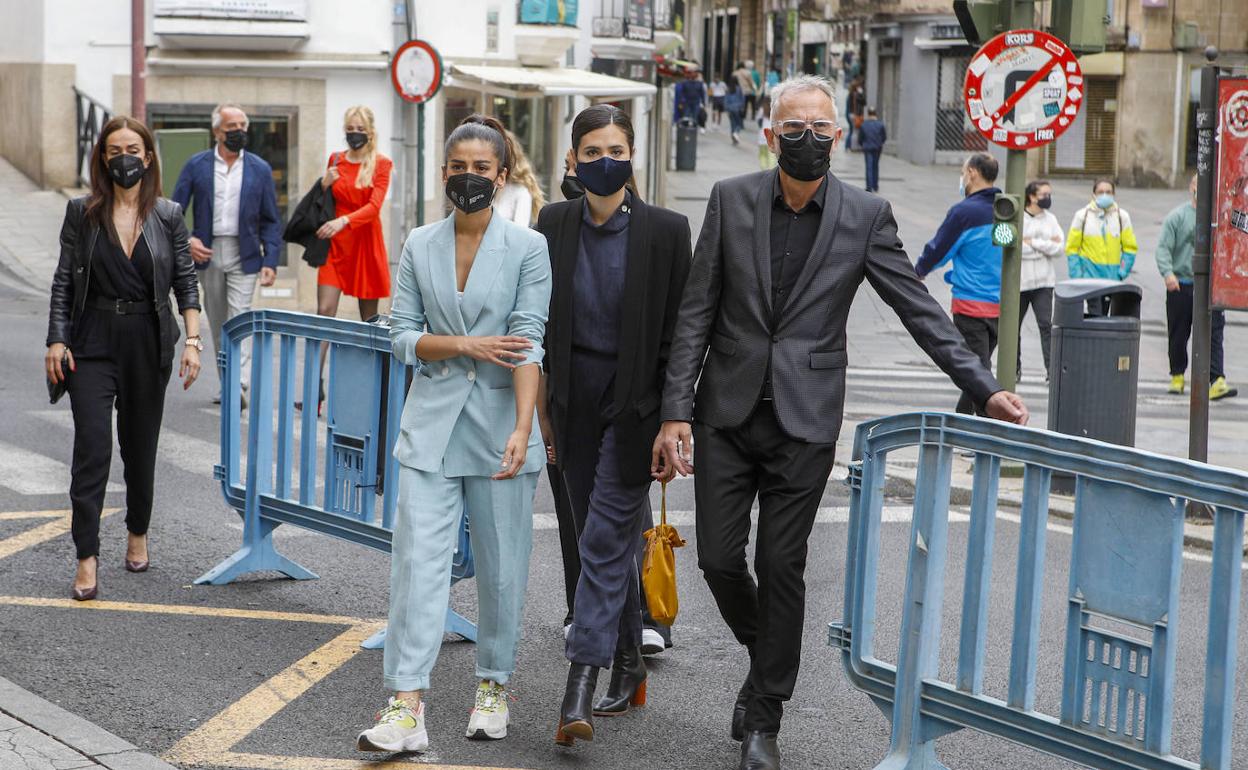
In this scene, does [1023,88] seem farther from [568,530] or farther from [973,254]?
[568,530]

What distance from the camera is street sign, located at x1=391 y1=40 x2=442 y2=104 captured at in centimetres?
1723

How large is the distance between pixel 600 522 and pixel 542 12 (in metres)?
21.4

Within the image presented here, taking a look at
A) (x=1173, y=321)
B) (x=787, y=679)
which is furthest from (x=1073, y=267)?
(x=787, y=679)

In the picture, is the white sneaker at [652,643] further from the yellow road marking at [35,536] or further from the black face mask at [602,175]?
the yellow road marking at [35,536]

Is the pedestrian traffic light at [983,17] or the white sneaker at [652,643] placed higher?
the pedestrian traffic light at [983,17]

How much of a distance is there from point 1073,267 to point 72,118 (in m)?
12.2

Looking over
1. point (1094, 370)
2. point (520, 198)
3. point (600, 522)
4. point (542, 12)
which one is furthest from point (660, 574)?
point (542, 12)

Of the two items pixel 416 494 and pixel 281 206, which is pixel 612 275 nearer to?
pixel 416 494

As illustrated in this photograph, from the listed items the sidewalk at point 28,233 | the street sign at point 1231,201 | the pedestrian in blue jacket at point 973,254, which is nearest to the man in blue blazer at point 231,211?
Answer: the pedestrian in blue jacket at point 973,254

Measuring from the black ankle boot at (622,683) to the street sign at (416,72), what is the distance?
1236cm

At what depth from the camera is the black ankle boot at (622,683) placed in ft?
18.1

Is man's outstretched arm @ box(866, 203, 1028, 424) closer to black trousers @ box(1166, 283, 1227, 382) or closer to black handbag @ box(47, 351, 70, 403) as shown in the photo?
black handbag @ box(47, 351, 70, 403)

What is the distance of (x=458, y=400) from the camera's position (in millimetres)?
5113

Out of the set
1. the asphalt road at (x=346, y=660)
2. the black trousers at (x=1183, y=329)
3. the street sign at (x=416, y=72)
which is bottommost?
the asphalt road at (x=346, y=660)
